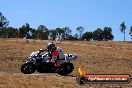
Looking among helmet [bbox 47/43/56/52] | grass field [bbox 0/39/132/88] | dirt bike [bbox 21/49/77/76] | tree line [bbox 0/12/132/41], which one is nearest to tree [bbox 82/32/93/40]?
tree line [bbox 0/12/132/41]

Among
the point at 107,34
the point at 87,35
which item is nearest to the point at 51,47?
the point at 87,35

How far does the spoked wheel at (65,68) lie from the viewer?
28.3m

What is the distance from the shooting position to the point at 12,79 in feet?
87.1

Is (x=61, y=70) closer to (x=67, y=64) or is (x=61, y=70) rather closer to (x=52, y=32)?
(x=67, y=64)

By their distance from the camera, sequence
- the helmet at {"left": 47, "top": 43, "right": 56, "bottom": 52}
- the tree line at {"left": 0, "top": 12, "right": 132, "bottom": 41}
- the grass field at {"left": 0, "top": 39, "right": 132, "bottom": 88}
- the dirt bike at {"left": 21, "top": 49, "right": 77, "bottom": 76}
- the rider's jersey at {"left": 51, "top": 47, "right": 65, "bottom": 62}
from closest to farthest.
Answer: the grass field at {"left": 0, "top": 39, "right": 132, "bottom": 88} < the helmet at {"left": 47, "top": 43, "right": 56, "bottom": 52} < the dirt bike at {"left": 21, "top": 49, "right": 77, "bottom": 76} < the rider's jersey at {"left": 51, "top": 47, "right": 65, "bottom": 62} < the tree line at {"left": 0, "top": 12, "right": 132, "bottom": 41}

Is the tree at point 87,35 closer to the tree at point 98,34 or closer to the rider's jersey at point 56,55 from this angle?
the tree at point 98,34

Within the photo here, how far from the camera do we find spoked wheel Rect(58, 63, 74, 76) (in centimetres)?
2833

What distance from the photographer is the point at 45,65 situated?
93.4 feet

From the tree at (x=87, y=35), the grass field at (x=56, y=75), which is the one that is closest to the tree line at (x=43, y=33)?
the tree at (x=87, y=35)

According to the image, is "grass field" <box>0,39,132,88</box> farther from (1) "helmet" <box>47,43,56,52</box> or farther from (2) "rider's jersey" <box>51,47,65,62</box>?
(1) "helmet" <box>47,43,56,52</box>

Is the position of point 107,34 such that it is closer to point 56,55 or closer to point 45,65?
point 56,55

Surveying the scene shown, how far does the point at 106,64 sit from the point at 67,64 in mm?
24908

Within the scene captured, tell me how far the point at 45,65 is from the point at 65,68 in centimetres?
133

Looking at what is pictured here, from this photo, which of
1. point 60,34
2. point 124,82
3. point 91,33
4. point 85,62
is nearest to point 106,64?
point 85,62
